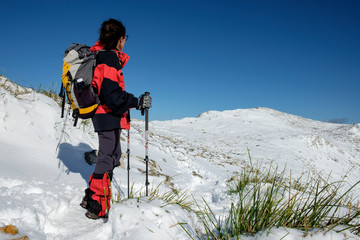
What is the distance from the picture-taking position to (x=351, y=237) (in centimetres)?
154

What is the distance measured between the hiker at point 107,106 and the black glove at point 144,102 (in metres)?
0.04

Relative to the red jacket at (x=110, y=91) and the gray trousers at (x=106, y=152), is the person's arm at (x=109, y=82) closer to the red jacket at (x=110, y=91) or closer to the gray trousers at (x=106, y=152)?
the red jacket at (x=110, y=91)

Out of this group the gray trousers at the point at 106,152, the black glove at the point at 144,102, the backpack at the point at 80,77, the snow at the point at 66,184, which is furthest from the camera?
the black glove at the point at 144,102

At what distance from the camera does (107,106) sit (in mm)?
2408

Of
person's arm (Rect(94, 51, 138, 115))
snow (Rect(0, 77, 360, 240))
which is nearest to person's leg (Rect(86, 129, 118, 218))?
snow (Rect(0, 77, 360, 240))

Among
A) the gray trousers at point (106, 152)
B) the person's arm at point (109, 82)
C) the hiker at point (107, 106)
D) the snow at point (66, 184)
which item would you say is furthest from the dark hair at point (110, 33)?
the snow at point (66, 184)

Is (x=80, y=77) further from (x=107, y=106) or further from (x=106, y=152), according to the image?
(x=106, y=152)

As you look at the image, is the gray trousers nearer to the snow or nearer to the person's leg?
the person's leg

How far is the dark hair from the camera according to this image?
2.50m

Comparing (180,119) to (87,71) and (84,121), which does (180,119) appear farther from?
(87,71)

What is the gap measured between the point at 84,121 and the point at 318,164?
13.4m

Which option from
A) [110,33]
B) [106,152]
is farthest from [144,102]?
[110,33]

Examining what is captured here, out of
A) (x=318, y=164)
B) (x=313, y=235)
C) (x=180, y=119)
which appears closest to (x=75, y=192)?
(x=313, y=235)

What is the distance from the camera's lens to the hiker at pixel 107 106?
234 cm
